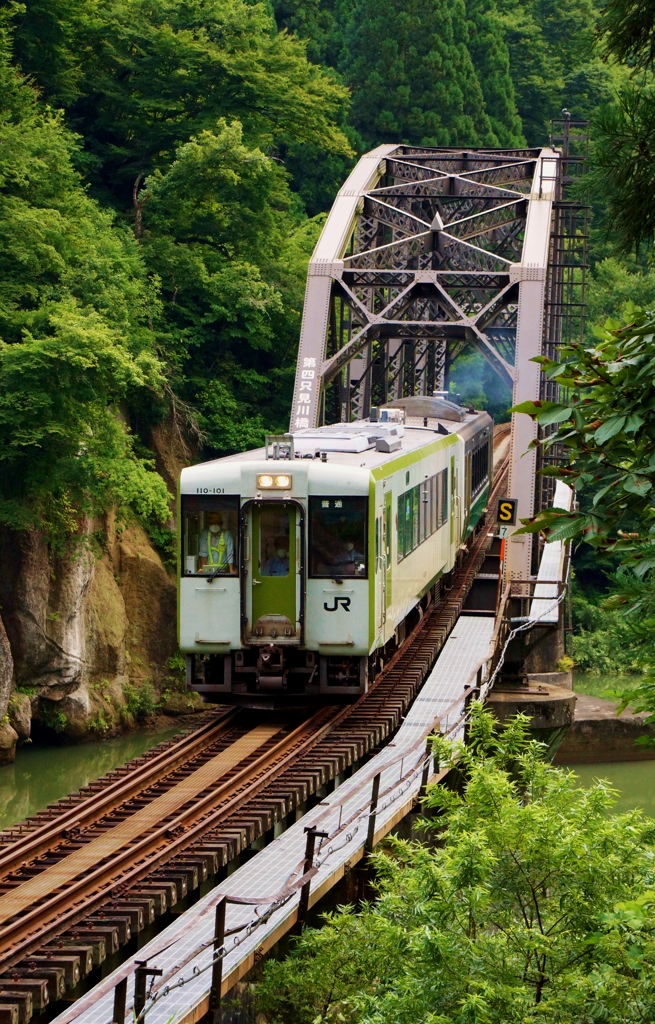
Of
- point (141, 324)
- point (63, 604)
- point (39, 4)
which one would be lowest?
point (63, 604)

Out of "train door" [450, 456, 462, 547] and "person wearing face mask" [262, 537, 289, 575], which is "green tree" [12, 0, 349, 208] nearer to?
"train door" [450, 456, 462, 547]

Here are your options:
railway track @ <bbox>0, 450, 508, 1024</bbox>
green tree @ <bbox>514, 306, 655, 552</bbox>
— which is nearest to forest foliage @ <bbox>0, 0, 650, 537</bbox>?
railway track @ <bbox>0, 450, 508, 1024</bbox>

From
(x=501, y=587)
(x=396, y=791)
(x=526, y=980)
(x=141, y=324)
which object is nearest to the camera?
(x=526, y=980)

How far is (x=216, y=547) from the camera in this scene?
44.9 ft

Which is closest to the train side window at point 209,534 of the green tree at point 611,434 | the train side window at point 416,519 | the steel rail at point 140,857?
the steel rail at point 140,857

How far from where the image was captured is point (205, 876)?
1003cm

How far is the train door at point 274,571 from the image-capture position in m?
13.6

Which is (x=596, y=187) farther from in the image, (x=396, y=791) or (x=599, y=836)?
(x=396, y=791)

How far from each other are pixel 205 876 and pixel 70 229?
16.2m

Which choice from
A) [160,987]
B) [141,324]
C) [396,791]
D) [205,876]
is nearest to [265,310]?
[141,324]

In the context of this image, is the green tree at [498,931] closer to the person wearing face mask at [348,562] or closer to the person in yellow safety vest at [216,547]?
the person wearing face mask at [348,562]

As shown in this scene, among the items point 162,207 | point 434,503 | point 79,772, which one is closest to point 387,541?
point 434,503

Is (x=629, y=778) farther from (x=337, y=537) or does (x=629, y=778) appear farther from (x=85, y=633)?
(x=337, y=537)

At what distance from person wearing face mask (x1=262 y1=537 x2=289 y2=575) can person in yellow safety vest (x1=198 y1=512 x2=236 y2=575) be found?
319 millimetres
